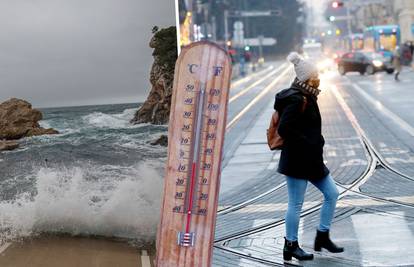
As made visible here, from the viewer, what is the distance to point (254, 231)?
8.66 metres

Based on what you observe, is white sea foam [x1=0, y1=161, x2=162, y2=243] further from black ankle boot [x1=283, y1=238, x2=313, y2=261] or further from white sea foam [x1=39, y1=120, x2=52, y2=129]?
black ankle boot [x1=283, y1=238, x2=313, y2=261]

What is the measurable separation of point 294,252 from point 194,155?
249 cm

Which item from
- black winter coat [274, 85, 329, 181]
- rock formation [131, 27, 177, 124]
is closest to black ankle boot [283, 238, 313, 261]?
black winter coat [274, 85, 329, 181]

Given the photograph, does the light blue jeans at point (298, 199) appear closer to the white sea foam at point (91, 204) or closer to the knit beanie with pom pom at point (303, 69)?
the knit beanie with pom pom at point (303, 69)

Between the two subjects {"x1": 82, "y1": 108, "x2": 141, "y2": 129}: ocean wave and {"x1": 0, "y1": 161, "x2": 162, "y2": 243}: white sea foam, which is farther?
{"x1": 82, "y1": 108, "x2": 141, "y2": 129}: ocean wave

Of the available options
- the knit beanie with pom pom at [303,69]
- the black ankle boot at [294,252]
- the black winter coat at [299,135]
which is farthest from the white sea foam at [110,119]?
the black ankle boot at [294,252]

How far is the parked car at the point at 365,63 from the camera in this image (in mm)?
47062

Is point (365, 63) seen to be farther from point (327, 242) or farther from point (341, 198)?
point (327, 242)

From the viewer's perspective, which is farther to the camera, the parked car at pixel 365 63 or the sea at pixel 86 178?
the parked car at pixel 365 63

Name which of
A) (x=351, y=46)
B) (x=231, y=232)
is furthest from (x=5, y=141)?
(x=351, y=46)

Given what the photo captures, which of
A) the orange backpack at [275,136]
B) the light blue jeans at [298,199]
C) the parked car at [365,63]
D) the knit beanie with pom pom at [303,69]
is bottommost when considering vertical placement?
the parked car at [365,63]

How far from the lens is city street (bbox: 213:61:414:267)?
7.62 m

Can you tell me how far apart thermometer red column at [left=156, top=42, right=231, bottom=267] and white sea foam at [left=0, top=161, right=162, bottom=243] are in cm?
50

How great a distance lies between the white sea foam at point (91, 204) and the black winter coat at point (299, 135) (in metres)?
1.56
